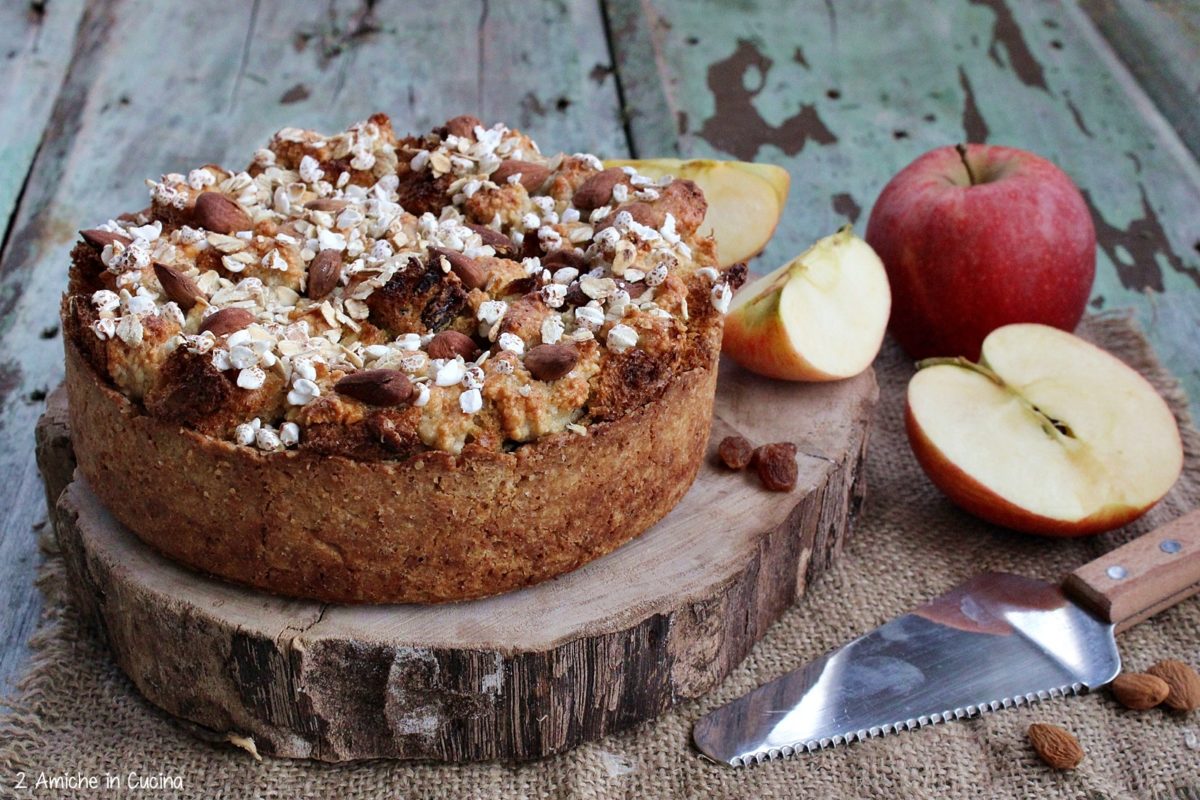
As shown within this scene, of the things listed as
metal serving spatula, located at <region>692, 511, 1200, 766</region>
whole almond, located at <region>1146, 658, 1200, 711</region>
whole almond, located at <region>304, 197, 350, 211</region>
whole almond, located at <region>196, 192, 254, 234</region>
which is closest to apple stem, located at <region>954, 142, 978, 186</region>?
metal serving spatula, located at <region>692, 511, 1200, 766</region>

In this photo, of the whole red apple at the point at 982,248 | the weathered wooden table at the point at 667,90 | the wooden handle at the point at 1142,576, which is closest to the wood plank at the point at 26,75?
the weathered wooden table at the point at 667,90

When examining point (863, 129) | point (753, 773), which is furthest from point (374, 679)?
point (863, 129)

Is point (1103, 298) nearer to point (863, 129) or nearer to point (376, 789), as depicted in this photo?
point (863, 129)

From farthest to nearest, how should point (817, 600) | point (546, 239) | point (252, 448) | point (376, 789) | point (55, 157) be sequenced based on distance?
point (55, 157)
point (817, 600)
point (546, 239)
point (376, 789)
point (252, 448)

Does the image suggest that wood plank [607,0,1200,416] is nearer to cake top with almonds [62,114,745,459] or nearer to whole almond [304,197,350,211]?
cake top with almonds [62,114,745,459]

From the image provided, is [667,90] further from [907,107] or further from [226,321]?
[226,321]

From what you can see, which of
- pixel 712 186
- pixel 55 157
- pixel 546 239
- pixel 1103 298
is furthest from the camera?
pixel 55 157

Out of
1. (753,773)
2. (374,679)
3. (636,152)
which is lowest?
(636,152)
